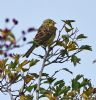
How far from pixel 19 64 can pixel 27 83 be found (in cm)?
37

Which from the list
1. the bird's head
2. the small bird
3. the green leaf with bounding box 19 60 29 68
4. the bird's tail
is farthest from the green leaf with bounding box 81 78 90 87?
the bird's head

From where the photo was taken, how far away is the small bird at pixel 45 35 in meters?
4.83

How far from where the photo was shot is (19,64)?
4.54 meters

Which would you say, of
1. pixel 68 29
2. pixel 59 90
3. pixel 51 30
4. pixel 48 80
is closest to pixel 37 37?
pixel 51 30

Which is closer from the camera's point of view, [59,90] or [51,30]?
[59,90]

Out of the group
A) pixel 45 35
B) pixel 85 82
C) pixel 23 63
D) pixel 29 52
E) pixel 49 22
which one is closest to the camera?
pixel 85 82

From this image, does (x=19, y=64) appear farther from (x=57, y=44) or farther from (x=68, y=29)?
(x=68, y=29)

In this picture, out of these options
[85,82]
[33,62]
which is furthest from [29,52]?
[85,82]

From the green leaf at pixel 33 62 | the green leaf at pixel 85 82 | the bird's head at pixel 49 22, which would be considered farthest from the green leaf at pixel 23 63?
the bird's head at pixel 49 22

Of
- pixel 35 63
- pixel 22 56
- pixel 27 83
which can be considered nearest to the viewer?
pixel 27 83

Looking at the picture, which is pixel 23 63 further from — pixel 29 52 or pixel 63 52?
pixel 63 52

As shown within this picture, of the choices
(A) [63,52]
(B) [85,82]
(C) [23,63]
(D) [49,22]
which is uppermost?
(D) [49,22]

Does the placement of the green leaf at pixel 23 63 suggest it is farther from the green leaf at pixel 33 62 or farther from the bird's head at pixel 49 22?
the bird's head at pixel 49 22

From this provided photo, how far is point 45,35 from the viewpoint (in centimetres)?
534
